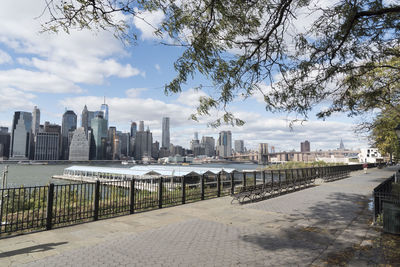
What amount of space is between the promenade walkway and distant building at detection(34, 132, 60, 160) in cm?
21768

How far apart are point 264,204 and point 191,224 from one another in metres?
5.33

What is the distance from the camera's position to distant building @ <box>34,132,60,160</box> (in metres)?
191

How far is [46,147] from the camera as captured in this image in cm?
19538

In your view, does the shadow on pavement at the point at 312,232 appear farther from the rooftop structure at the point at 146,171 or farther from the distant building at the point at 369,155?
the distant building at the point at 369,155

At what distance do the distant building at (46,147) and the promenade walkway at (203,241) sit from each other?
218m

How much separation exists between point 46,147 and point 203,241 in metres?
224

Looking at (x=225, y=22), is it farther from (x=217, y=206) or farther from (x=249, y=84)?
(x=217, y=206)

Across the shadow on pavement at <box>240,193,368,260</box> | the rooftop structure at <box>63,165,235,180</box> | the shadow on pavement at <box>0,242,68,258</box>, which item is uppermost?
the shadow on pavement at <box>0,242,68,258</box>

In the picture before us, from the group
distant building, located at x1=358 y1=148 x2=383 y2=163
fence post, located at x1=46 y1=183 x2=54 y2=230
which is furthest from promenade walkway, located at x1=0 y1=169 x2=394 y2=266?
distant building, located at x1=358 y1=148 x2=383 y2=163

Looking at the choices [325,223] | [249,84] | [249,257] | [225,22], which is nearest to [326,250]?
[249,257]

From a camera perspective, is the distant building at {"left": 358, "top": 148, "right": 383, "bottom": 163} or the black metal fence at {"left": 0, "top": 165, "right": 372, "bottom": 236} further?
the distant building at {"left": 358, "top": 148, "right": 383, "bottom": 163}

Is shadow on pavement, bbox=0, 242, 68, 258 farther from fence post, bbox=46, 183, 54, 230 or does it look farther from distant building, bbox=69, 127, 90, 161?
distant building, bbox=69, 127, 90, 161

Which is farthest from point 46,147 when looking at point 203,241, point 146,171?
point 203,241

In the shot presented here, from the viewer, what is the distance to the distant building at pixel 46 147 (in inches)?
7515
